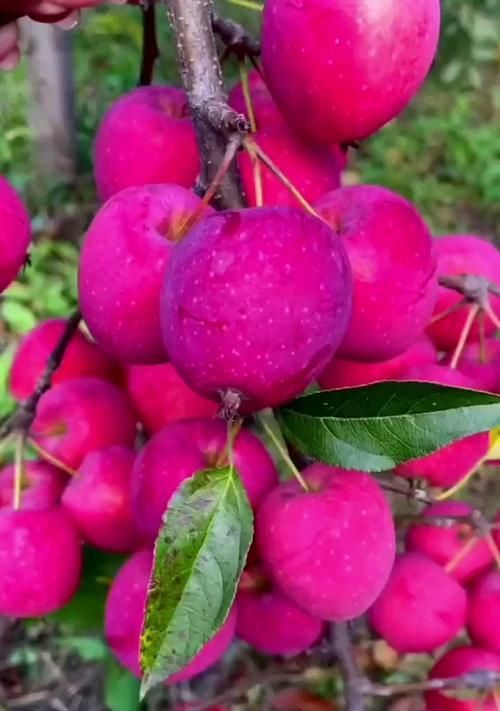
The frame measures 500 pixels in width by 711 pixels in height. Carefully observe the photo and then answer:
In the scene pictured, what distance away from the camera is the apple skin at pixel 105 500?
579mm

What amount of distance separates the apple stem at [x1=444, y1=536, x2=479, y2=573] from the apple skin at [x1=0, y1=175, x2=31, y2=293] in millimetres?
356

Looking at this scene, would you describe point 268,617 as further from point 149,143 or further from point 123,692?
point 149,143

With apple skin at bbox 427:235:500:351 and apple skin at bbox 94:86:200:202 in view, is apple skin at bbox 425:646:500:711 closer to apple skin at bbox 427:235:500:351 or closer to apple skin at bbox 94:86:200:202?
apple skin at bbox 427:235:500:351

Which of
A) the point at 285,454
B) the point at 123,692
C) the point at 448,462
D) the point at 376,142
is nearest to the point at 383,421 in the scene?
the point at 285,454

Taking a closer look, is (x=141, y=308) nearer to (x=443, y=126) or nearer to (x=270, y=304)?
(x=270, y=304)

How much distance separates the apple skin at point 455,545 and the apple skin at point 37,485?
0.84ft

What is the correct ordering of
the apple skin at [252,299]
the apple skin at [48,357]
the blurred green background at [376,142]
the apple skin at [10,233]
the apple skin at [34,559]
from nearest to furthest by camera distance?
Result: 1. the apple skin at [252,299]
2. the apple skin at [10,233]
3. the apple skin at [34,559]
4. the apple skin at [48,357]
5. the blurred green background at [376,142]

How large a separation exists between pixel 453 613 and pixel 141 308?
342mm

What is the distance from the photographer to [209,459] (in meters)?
0.48

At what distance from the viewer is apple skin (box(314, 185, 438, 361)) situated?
1.44 ft

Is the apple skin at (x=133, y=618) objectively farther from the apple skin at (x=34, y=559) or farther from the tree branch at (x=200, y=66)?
the tree branch at (x=200, y=66)

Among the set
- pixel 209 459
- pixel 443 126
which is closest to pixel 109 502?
pixel 209 459

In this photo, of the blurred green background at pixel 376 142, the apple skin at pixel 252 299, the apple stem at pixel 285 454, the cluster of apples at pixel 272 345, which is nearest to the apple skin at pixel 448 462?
the cluster of apples at pixel 272 345

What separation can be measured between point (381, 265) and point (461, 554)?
28 centimetres
